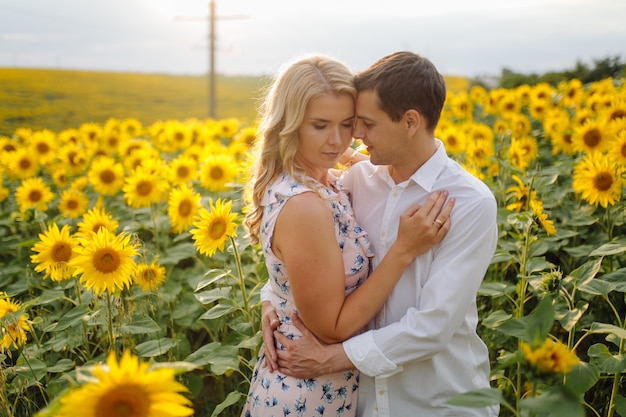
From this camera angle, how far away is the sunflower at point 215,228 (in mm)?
3014

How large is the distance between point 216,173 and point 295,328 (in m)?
2.65

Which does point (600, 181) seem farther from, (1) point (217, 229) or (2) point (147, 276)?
(2) point (147, 276)

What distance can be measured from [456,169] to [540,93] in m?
5.76

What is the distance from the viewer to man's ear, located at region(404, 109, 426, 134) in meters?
2.47

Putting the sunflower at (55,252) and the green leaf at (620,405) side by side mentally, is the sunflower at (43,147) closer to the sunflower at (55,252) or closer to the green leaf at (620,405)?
the sunflower at (55,252)

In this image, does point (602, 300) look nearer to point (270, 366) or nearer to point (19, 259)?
point (270, 366)

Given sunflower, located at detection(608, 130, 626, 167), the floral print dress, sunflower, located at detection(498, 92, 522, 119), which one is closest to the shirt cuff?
the floral print dress

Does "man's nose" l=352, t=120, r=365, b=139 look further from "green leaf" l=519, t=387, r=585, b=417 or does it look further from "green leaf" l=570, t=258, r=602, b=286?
"green leaf" l=519, t=387, r=585, b=417

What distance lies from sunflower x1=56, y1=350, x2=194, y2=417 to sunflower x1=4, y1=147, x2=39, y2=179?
5.38 m

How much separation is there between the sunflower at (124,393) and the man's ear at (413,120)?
1.56 m

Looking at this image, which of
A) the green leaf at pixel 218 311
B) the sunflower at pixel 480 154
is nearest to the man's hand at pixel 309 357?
the green leaf at pixel 218 311

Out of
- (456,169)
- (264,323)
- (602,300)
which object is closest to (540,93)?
(602,300)

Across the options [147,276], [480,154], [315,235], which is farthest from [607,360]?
[480,154]

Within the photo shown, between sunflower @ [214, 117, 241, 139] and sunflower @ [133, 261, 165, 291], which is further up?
sunflower @ [214, 117, 241, 139]
